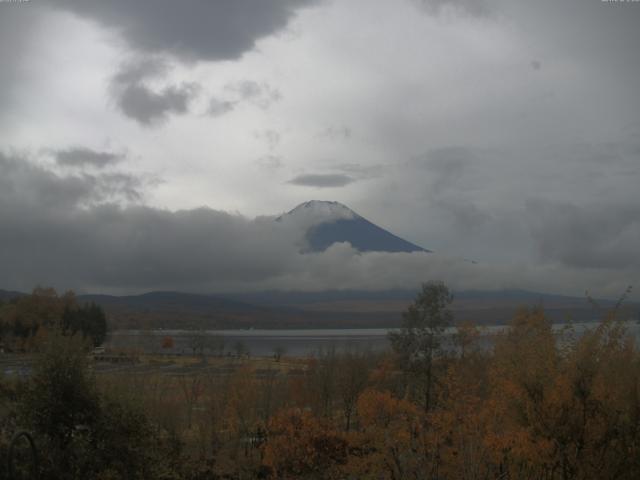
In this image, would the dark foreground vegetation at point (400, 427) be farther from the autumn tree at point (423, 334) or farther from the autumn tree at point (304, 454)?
the autumn tree at point (423, 334)

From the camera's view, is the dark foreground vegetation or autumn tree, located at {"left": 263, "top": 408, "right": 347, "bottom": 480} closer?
the dark foreground vegetation

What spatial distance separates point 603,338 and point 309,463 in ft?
32.7

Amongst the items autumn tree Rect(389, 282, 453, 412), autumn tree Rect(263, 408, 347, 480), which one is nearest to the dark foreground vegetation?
autumn tree Rect(263, 408, 347, 480)

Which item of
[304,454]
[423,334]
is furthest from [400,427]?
[423,334]

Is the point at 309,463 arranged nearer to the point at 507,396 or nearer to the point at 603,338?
the point at 507,396

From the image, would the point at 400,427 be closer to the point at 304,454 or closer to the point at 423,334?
the point at 304,454

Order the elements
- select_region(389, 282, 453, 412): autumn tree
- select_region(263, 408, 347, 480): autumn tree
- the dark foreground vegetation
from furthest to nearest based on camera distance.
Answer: select_region(389, 282, 453, 412): autumn tree, select_region(263, 408, 347, 480): autumn tree, the dark foreground vegetation

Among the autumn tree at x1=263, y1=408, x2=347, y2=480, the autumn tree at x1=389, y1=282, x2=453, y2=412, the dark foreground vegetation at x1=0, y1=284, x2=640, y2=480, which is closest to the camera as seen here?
the dark foreground vegetation at x1=0, y1=284, x2=640, y2=480

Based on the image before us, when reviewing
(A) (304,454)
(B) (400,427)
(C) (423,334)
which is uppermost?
(C) (423,334)

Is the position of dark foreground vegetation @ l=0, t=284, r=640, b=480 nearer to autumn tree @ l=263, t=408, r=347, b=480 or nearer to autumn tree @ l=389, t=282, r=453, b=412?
autumn tree @ l=263, t=408, r=347, b=480

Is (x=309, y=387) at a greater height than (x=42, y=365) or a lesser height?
lesser

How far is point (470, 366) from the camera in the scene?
34.8 m

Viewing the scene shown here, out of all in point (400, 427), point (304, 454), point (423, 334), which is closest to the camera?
point (400, 427)

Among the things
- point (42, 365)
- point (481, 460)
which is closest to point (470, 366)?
point (481, 460)
